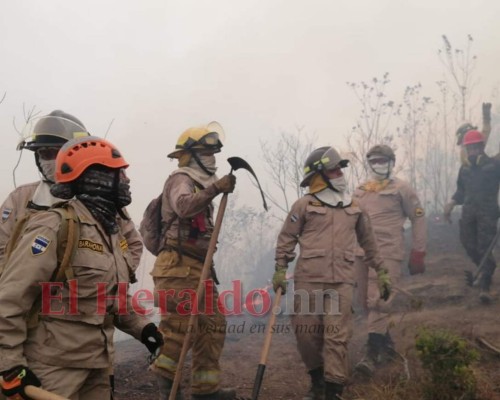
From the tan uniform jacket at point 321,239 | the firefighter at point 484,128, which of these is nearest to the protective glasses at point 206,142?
the tan uniform jacket at point 321,239

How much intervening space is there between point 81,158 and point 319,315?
2836 mm

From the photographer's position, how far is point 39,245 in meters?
2.07

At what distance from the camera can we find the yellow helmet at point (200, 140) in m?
4.29

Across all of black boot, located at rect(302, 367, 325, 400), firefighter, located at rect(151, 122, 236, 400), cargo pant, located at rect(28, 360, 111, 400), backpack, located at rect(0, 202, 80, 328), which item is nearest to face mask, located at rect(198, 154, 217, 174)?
firefighter, located at rect(151, 122, 236, 400)

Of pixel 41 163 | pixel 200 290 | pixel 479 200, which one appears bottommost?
pixel 200 290

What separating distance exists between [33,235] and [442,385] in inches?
124

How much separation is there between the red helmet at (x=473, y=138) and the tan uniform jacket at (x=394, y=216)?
170 cm

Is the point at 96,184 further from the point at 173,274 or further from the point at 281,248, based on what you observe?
the point at 281,248

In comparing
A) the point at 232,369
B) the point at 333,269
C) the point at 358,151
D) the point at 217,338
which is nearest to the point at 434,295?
the point at 232,369

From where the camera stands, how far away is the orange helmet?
7.63 feet

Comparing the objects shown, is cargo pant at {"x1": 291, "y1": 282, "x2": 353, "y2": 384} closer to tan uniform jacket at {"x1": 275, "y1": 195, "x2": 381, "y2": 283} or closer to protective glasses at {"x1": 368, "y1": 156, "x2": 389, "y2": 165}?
tan uniform jacket at {"x1": 275, "y1": 195, "x2": 381, "y2": 283}

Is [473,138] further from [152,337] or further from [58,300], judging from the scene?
[58,300]

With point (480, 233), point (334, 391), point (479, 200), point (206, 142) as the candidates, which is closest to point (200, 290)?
point (206, 142)

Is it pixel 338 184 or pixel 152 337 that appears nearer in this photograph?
pixel 152 337
